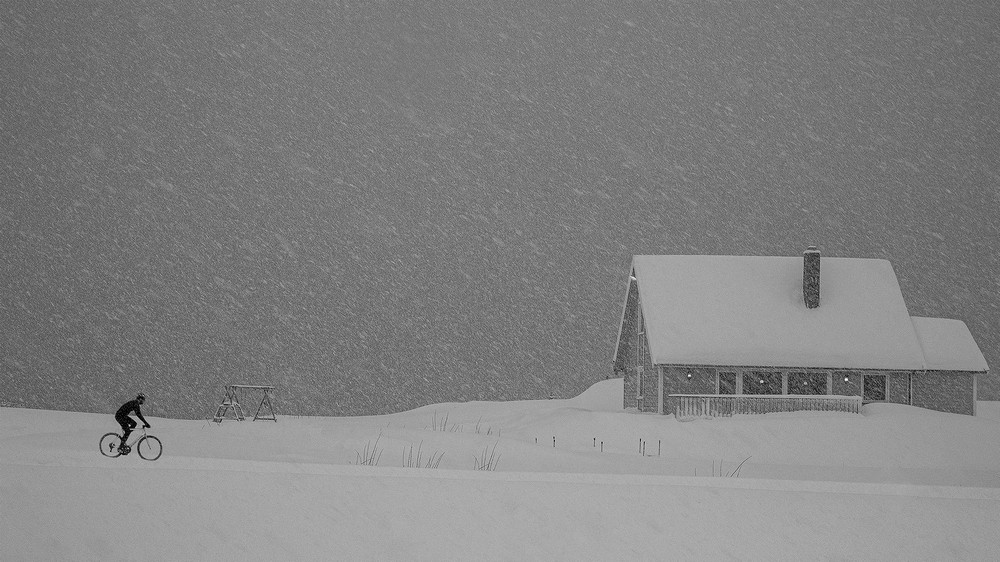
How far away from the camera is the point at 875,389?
32.6m

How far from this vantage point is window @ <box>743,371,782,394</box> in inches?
1267

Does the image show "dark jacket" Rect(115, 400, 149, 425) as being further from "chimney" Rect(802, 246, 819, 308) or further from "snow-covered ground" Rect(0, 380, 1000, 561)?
"chimney" Rect(802, 246, 819, 308)

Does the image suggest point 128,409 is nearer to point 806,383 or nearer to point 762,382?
point 762,382

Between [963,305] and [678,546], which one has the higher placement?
[963,305]

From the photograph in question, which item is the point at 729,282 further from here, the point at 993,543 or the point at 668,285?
the point at 993,543

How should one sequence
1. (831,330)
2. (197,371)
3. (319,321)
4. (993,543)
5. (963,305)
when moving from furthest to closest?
1. (319,321)
2. (963,305)
3. (197,371)
4. (831,330)
5. (993,543)

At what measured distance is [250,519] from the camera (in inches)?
507

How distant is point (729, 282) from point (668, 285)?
85.7 inches

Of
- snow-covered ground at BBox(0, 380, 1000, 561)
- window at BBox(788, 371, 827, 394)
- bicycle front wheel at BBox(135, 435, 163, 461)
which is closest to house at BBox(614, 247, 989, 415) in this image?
window at BBox(788, 371, 827, 394)

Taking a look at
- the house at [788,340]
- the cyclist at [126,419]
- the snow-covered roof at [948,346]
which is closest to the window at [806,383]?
the house at [788,340]

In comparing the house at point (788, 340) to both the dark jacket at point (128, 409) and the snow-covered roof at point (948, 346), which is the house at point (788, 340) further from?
the dark jacket at point (128, 409)

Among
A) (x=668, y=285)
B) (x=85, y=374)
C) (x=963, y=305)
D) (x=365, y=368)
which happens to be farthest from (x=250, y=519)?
(x=963, y=305)

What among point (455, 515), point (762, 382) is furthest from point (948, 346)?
point (455, 515)

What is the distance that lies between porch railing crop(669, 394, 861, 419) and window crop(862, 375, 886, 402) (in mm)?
3444
